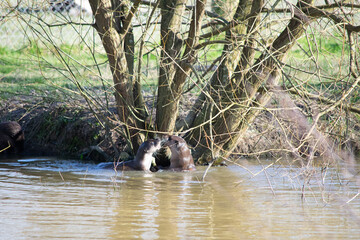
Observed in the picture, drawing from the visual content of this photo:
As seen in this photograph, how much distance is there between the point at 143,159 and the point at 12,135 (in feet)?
9.35

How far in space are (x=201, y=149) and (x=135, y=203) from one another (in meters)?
2.92

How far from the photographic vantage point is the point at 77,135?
30.5 ft

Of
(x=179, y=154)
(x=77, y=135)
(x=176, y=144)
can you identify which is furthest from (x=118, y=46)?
(x=77, y=135)

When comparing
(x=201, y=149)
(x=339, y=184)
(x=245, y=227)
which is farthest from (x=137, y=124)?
(x=245, y=227)

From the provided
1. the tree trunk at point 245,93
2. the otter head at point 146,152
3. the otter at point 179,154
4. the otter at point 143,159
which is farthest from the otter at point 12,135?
the tree trunk at point 245,93

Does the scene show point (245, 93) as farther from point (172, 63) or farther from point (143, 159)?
point (143, 159)

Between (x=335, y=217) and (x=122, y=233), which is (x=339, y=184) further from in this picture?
(x=122, y=233)

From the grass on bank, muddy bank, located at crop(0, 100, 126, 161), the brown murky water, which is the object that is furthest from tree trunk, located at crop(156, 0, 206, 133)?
muddy bank, located at crop(0, 100, 126, 161)

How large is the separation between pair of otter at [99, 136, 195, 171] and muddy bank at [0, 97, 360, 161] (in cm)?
68

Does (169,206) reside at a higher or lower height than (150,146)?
lower

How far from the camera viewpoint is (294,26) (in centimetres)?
683

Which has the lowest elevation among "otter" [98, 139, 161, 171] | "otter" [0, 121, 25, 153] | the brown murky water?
the brown murky water

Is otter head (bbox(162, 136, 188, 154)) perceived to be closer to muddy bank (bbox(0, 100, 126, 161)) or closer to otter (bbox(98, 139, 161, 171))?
otter (bbox(98, 139, 161, 171))

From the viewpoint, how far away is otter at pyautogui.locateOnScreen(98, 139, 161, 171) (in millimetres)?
7633
